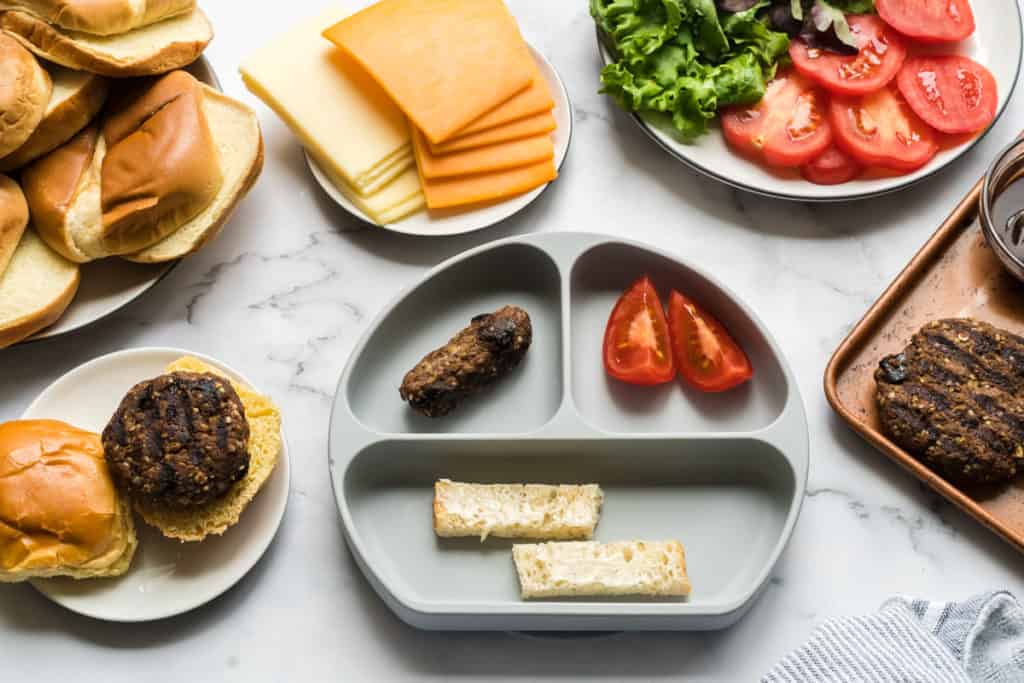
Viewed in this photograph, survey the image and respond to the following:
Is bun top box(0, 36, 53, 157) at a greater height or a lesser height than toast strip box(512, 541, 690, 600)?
greater

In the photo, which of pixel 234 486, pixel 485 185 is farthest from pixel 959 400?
pixel 234 486

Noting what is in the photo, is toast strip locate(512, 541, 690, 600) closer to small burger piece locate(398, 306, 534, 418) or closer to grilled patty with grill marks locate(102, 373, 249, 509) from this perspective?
small burger piece locate(398, 306, 534, 418)

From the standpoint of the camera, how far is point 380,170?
2.47 meters

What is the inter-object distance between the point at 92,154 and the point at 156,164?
20 cm

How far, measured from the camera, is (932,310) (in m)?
2.42

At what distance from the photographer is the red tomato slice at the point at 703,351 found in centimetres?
228

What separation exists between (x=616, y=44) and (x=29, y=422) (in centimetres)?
159

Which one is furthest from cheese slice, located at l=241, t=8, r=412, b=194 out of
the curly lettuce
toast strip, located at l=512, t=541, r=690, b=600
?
toast strip, located at l=512, t=541, r=690, b=600

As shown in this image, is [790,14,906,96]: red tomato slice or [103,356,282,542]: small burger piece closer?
[103,356,282,542]: small burger piece

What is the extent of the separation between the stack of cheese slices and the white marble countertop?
0.47 ft

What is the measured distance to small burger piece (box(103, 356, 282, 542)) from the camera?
2.03m

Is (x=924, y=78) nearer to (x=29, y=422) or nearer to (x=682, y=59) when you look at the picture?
(x=682, y=59)

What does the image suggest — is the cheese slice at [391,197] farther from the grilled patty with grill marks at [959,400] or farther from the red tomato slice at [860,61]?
the grilled patty with grill marks at [959,400]

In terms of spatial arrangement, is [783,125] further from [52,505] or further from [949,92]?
[52,505]
